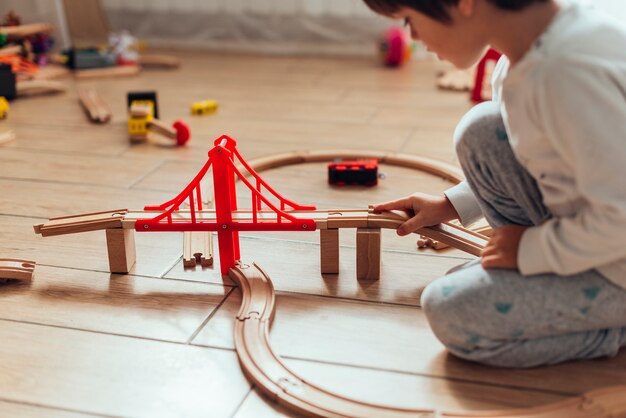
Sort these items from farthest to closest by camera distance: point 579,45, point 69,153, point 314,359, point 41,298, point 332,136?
point 332,136 < point 69,153 < point 41,298 < point 314,359 < point 579,45

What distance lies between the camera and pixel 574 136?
0.73 metres

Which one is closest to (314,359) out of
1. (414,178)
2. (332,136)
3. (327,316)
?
(327,316)

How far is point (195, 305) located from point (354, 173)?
0.50 meters

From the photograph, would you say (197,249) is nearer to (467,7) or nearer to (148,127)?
(467,7)

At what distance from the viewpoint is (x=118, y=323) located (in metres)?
0.94

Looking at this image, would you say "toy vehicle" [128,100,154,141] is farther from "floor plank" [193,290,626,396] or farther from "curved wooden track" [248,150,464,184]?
"floor plank" [193,290,626,396]

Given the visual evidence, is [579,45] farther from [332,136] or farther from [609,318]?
[332,136]

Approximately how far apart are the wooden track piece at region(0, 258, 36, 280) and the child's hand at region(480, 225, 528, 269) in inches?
24.7

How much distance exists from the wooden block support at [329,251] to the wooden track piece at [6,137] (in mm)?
955

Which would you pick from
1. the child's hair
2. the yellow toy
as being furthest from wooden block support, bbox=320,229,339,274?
the yellow toy

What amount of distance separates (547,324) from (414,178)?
2.11ft

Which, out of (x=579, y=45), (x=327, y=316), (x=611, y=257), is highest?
(x=579, y=45)

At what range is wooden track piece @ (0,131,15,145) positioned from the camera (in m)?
1.66

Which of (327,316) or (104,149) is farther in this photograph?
(104,149)
